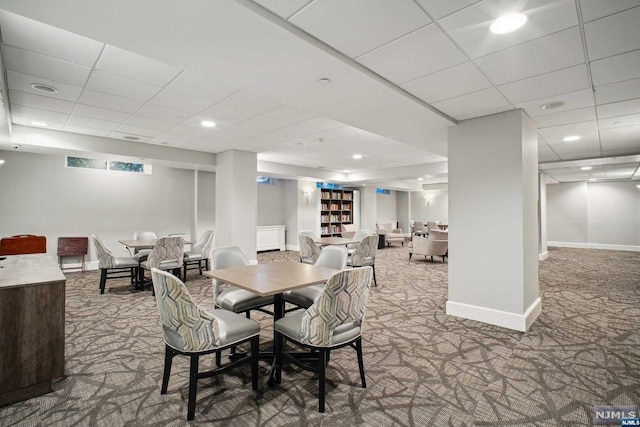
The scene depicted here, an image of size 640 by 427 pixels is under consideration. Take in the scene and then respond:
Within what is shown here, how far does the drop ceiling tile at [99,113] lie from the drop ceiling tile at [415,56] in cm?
375

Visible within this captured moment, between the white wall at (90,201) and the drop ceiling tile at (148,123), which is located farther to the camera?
the white wall at (90,201)

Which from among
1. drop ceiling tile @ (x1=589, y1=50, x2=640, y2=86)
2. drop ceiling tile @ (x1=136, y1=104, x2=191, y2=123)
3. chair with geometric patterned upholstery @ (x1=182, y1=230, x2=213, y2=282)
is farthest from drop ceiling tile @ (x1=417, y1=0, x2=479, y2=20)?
chair with geometric patterned upholstery @ (x1=182, y1=230, x2=213, y2=282)

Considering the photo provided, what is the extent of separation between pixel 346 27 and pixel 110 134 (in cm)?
533

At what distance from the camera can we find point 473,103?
3.46 meters

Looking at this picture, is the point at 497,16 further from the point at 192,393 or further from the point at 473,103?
the point at 192,393

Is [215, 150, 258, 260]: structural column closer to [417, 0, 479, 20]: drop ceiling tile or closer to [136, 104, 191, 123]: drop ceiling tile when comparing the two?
[136, 104, 191, 123]: drop ceiling tile

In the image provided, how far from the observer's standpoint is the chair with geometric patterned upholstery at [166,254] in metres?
5.10

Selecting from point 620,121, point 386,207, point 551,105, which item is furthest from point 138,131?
point 386,207

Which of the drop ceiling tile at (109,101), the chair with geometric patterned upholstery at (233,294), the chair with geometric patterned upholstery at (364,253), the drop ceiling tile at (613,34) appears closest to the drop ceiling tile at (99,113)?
the drop ceiling tile at (109,101)

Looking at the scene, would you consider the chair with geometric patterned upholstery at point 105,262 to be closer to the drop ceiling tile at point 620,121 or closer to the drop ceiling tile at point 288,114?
the drop ceiling tile at point 288,114

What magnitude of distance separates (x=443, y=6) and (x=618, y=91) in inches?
105

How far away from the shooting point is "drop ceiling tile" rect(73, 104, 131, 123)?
13.7 ft

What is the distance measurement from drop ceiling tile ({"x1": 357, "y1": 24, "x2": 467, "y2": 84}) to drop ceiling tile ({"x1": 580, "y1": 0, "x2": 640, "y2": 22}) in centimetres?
74

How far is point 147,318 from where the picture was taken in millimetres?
4023
